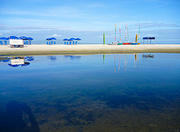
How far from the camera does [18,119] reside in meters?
6.30

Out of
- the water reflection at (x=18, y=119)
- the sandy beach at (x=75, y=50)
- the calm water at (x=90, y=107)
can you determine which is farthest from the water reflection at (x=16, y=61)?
the water reflection at (x=18, y=119)

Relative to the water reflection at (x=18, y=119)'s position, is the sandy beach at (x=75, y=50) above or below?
above

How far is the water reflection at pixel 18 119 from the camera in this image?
5633 millimetres

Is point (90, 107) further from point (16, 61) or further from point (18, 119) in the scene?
point (16, 61)

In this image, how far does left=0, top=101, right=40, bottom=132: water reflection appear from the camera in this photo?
5633 mm

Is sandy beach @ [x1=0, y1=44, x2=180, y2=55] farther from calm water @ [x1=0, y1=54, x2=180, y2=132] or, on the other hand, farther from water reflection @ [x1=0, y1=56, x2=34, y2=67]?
calm water @ [x1=0, y1=54, x2=180, y2=132]

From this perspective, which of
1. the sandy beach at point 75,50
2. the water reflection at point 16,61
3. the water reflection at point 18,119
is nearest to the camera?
the water reflection at point 18,119

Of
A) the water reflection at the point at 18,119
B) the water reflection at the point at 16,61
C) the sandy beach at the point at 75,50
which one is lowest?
the water reflection at the point at 18,119

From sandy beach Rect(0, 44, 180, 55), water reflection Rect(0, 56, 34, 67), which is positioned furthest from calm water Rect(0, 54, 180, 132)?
sandy beach Rect(0, 44, 180, 55)

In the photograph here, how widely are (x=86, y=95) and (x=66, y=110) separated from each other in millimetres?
2202

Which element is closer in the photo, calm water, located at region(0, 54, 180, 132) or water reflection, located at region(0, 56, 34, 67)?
calm water, located at region(0, 54, 180, 132)

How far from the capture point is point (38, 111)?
6992 mm

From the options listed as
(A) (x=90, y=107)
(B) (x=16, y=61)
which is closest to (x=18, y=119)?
(A) (x=90, y=107)

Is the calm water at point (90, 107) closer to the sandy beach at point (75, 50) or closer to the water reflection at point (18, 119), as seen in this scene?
the water reflection at point (18, 119)
